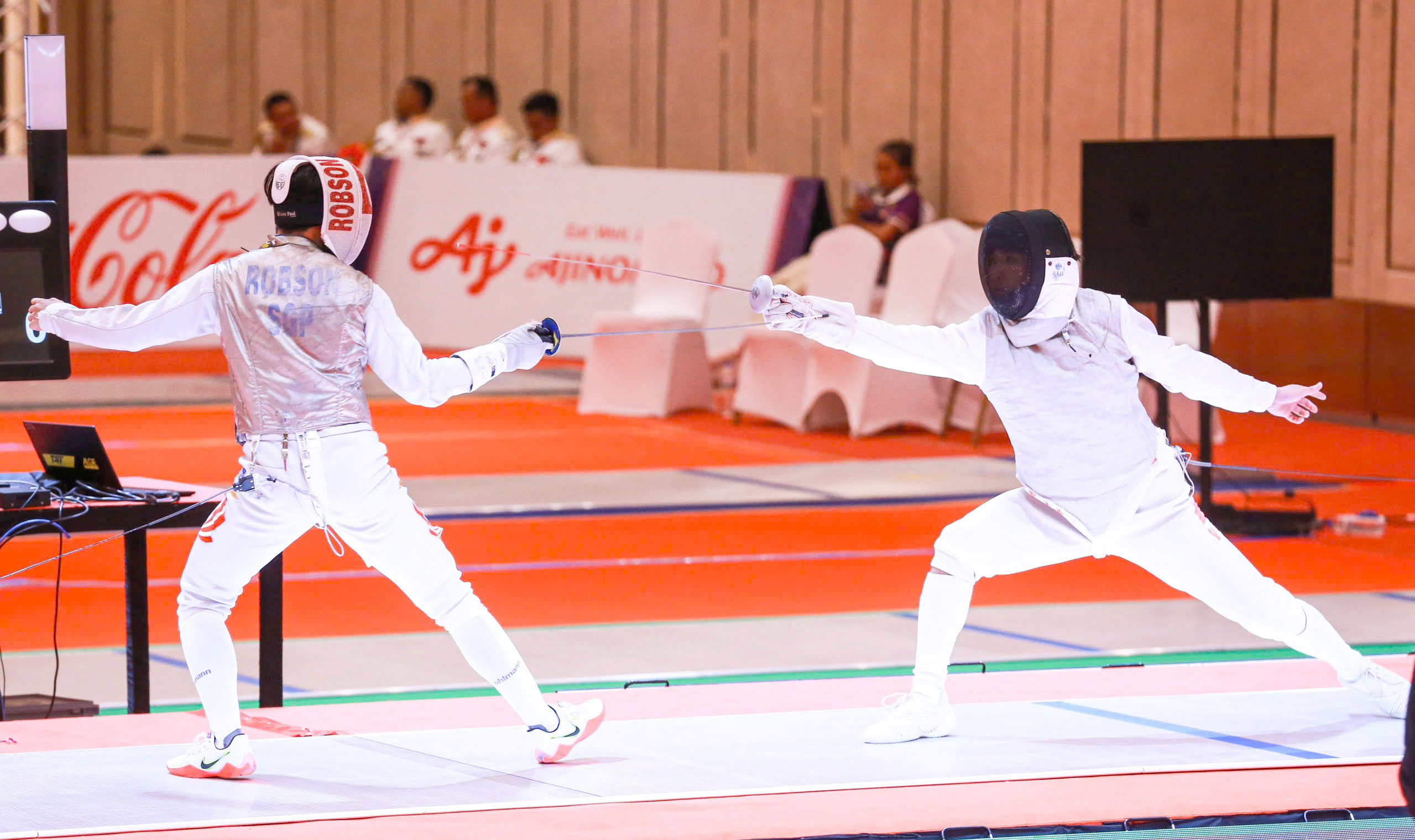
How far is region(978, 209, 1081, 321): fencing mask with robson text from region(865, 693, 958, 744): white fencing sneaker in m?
0.86

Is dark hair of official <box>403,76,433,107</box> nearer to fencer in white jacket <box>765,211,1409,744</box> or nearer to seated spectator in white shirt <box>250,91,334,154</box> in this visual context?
seated spectator in white shirt <box>250,91,334,154</box>

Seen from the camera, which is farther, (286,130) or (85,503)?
(286,130)

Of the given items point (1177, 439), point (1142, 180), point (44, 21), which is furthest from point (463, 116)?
point (1142, 180)

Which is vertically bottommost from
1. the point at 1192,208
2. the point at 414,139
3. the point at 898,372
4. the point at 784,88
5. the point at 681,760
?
the point at 681,760

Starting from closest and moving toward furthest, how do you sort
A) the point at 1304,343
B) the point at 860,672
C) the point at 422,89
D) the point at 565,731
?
the point at 565,731 → the point at 860,672 → the point at 1304,343 → the point at 422,89

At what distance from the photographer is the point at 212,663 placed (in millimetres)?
3459

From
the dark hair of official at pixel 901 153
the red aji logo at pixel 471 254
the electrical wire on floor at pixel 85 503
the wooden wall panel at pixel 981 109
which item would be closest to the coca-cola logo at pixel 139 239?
the red aji logo at pixel 471 254

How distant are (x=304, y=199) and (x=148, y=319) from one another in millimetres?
383

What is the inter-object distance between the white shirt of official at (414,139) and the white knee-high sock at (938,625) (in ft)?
32.0

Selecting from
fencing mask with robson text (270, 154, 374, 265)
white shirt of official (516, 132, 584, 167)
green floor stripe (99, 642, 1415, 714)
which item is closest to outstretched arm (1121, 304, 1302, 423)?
green floor stripe (99, 642, 1415, 714)

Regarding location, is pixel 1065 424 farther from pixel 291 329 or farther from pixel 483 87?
pixel 483 87

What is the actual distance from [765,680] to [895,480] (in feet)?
11.2

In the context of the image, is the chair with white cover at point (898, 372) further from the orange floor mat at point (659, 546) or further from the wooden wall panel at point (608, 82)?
the wooden wall panel at point (608, 82)

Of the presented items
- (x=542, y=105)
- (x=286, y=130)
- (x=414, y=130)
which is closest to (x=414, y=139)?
(x=414, y=130)
